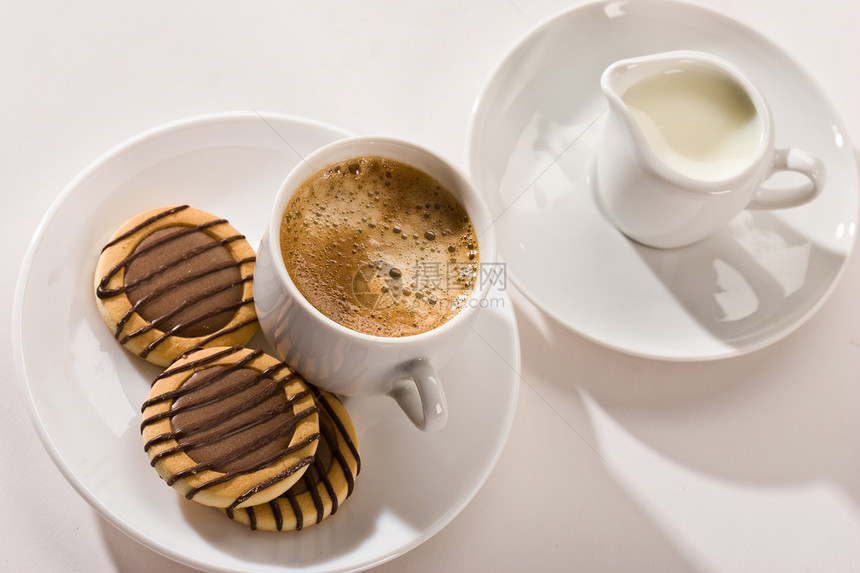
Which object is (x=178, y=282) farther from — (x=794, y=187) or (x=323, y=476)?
(x=794, y=187)

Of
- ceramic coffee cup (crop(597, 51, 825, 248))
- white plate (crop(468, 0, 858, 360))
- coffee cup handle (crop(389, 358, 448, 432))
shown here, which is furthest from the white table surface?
coffee cup handle (crop(389, 358, 448, 432))

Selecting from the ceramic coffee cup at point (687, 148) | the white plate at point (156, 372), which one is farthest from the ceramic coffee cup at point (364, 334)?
the ceramic coffee cup at point (687, 148)

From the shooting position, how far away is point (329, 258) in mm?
1076

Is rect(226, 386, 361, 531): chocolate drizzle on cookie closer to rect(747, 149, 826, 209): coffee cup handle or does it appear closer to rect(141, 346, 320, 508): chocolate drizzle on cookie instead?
rect(141, 346, 320, 508): chocolate drizzle on cookie

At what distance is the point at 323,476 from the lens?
108 centimetres

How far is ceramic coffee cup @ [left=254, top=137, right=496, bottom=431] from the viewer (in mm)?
975

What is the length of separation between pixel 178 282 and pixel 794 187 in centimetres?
110

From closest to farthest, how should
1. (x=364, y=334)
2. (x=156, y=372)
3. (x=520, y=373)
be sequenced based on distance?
(x=364, y=334) < (x=156, y=372) < (x=520, y=373)

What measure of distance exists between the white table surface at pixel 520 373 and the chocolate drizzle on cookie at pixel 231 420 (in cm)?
29

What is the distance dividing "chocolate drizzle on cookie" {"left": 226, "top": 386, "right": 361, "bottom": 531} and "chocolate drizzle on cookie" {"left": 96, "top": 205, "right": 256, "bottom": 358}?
0.64 ft

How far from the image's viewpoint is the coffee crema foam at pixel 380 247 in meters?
1.06

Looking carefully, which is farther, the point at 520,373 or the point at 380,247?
the point at 520,373

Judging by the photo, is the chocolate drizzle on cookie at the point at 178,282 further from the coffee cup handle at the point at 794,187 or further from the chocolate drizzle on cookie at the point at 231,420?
the coffee cup handle at the point at 794,187

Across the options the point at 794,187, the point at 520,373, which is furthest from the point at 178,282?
the point at 794,187
